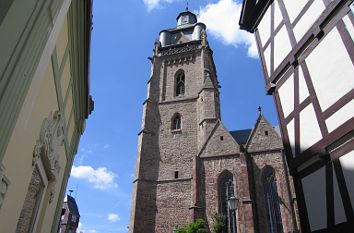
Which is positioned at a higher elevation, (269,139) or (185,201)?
(269,139)

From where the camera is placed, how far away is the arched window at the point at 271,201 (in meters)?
17.5

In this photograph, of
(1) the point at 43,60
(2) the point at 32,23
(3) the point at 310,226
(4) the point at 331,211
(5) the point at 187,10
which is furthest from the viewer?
(5) the point at 187,10

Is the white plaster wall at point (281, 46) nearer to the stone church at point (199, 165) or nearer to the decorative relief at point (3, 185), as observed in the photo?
the decorative relief at point (3, 185)

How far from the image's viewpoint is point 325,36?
19.9 feet

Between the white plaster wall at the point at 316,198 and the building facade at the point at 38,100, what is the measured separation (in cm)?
Result: 489

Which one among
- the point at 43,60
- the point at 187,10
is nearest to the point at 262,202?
the point at 43,60

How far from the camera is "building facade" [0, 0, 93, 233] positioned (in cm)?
299

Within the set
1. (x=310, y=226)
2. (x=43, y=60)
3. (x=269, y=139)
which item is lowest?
(x=310, y=226)

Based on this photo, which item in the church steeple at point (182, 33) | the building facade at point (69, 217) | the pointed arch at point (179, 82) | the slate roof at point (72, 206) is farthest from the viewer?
the slate roof at point (72, 206)

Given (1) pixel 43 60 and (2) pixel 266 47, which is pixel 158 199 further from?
(1) pixel 43 60

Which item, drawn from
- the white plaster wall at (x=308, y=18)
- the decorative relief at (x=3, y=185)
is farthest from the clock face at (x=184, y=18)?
the decorative relief at (x=3, y=185)

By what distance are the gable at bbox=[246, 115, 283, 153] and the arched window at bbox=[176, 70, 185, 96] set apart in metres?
9.10

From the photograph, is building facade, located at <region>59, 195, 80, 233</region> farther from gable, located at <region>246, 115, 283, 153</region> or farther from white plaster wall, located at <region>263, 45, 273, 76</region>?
white plaster wall, located at <region>263, 45, 273, 76</region>

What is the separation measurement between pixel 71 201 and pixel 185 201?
31025 mm
